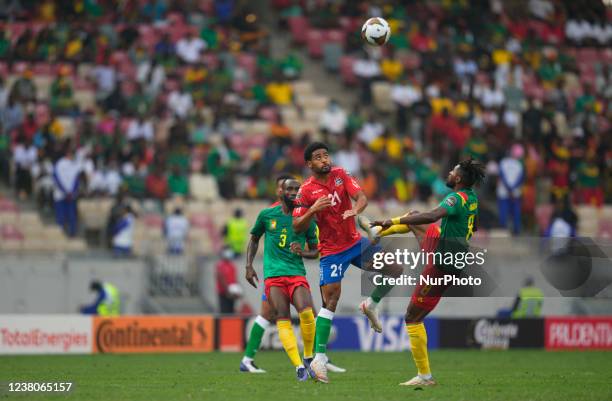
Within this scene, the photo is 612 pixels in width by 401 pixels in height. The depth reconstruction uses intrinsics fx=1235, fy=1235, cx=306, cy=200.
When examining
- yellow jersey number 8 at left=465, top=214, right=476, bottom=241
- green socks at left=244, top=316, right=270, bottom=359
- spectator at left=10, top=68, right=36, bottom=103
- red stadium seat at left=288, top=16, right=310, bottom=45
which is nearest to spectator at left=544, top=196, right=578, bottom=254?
red stadium seat at left=288, top=16, right=310, bottom=45

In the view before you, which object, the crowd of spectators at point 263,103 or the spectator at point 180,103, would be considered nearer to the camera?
the crowd of spectators at point 263,103

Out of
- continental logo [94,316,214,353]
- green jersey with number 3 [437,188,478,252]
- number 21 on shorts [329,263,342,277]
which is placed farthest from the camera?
continental logo [94,316,214,353]

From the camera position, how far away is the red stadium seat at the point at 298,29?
3525cm

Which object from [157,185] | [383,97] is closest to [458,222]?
[157,185]

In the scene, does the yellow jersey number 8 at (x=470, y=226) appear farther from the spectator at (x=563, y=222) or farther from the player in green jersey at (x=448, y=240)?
the spectator at (x=563, y=222)

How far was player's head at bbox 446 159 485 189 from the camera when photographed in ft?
45.9

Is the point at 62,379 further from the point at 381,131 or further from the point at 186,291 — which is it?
the point at 381,131

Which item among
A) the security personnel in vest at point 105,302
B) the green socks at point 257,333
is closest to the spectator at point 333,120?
the security personnel in vest at point 105,302

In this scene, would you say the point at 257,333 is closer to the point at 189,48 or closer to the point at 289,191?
the point at 289,191

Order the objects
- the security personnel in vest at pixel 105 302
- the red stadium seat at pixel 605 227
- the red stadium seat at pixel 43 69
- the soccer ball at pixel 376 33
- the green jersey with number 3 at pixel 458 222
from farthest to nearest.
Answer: the red stadium seat at pixel 43 69 → the red stadium seat at pixel 605 227 → the security personnel in vest at pixel 105 302 → the soccer ball at pixel 376 33 → the green jersey with number 3 at pixel 458 222

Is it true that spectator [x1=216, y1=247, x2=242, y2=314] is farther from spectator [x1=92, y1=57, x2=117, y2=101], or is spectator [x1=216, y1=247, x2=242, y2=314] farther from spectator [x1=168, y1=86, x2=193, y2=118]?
spectator [x1=92, y1=57, x2=117, y2=101]

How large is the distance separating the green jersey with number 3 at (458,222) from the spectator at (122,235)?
13499 millimetres

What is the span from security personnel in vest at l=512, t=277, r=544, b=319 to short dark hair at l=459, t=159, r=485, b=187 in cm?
1214

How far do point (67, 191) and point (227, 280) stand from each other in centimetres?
417
